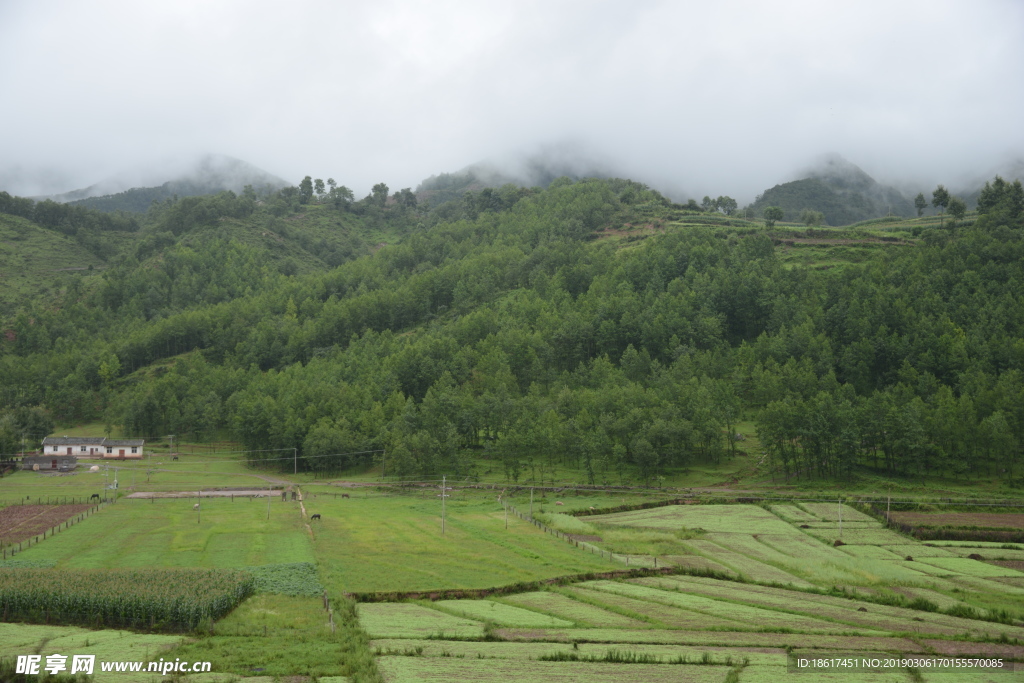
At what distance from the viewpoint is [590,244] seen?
19812 cm

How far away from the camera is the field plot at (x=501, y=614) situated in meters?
44.2

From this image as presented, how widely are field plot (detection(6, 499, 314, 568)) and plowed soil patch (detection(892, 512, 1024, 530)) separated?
57562 mm

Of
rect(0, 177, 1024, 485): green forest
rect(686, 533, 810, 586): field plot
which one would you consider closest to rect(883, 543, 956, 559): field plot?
rect(686, 533, 810, 586): field plot

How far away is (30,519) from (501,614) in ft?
170

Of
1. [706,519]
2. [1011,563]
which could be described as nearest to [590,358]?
[706,519]

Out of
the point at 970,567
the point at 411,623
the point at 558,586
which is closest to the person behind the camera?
the point at 411,623

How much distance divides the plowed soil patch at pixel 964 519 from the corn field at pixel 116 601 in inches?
2460

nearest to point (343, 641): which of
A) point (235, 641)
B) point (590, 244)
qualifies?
point (235, 641)

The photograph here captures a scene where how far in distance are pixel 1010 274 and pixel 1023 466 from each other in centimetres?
4812

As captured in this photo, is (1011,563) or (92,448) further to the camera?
(92,448)

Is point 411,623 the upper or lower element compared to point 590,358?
lower

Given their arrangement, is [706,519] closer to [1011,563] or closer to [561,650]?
[1011,563]

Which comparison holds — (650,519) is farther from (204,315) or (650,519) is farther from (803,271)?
(204,315)

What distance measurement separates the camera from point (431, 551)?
62938mm
